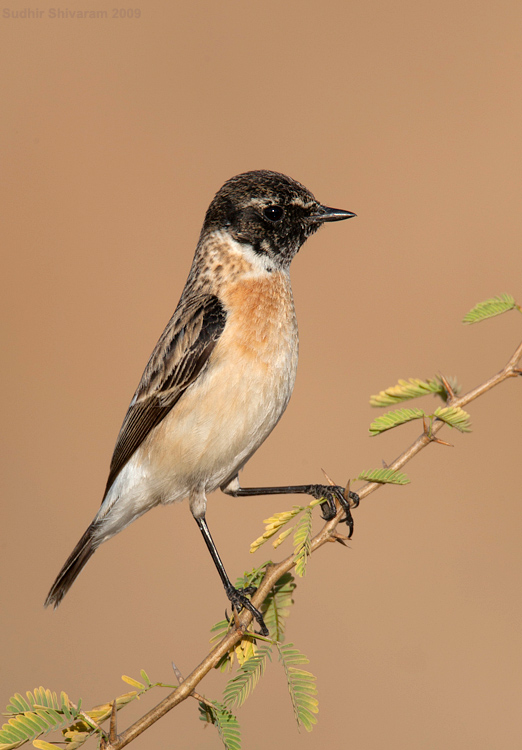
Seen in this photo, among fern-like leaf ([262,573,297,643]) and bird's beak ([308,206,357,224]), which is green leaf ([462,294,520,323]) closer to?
fern-like leaf ([262,573,297,643])

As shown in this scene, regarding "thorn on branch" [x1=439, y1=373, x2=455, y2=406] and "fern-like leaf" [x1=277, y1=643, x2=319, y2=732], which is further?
"thorn on branch" [x1=439, y1=373, x2=455, y2=406]

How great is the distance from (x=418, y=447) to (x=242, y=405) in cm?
134

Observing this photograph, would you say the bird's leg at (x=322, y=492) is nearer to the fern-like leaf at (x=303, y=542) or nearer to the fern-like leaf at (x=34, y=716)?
the fern-like leaf at (x=303, y=542)

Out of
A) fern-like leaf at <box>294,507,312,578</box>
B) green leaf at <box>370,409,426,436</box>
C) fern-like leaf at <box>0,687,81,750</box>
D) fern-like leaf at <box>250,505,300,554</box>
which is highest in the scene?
green leaf at <box>370,409,426,436</box>

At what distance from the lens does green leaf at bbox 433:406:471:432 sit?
2.24m

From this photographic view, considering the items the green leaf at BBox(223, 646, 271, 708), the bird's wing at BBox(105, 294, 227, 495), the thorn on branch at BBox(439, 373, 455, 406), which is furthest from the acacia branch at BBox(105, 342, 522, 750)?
the bird's wing at BBox(105, 294, 227, 495)

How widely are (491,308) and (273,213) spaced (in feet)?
6.01

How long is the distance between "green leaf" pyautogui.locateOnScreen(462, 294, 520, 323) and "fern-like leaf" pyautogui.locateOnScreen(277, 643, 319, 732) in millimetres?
1368

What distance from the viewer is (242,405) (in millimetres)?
3443

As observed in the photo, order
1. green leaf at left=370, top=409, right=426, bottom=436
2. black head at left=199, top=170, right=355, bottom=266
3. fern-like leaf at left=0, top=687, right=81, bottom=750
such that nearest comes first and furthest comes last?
fern-like leaf at left=0, top=687, right=81, bottom=750 → green leaf at left=370, top=409, right=426, bottom=436 → black head at left=199, top=170, right=355, bottom=266

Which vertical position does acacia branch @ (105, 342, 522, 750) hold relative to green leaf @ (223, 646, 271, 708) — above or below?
above

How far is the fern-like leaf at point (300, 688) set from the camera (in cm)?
206

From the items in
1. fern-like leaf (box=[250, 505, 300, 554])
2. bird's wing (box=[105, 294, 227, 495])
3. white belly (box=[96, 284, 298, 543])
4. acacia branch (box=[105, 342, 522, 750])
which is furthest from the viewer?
bird's wing (box=[105, 294, 227, 495])

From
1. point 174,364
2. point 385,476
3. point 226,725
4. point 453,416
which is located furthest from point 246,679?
point 174,364
